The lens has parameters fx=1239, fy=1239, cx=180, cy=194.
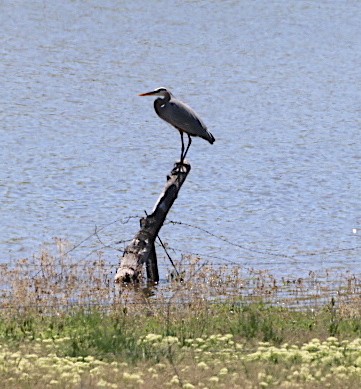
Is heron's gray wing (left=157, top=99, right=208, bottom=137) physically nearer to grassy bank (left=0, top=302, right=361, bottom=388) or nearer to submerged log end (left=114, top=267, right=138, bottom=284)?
submerged log end (left=114, top=267, right=138, bottom=284)

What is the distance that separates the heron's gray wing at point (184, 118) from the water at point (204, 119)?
1950 mm

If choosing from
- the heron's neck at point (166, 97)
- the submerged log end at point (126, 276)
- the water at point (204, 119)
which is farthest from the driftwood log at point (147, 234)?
the water at point (204, 119)

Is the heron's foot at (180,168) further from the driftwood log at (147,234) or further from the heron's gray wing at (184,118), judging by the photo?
the heron's gray wing at (184,118)

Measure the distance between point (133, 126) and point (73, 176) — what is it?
5.49 m

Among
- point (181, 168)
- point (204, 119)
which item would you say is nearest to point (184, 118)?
point (181, 168)

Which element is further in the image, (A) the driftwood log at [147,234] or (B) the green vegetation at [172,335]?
(A) the driftwood log at [147,234]

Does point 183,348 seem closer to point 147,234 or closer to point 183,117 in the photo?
point 147,234

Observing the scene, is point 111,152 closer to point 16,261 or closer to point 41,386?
point 16,261

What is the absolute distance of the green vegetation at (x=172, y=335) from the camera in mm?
9344

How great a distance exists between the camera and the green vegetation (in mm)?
9344

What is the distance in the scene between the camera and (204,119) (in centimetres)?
2862

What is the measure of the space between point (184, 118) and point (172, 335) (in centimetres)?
579

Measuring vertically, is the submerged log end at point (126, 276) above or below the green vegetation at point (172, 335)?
above

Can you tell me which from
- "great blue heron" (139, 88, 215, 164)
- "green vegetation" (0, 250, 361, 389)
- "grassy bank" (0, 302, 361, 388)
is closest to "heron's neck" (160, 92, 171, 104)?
"great blue heron" (139, 88, 215, 164)
